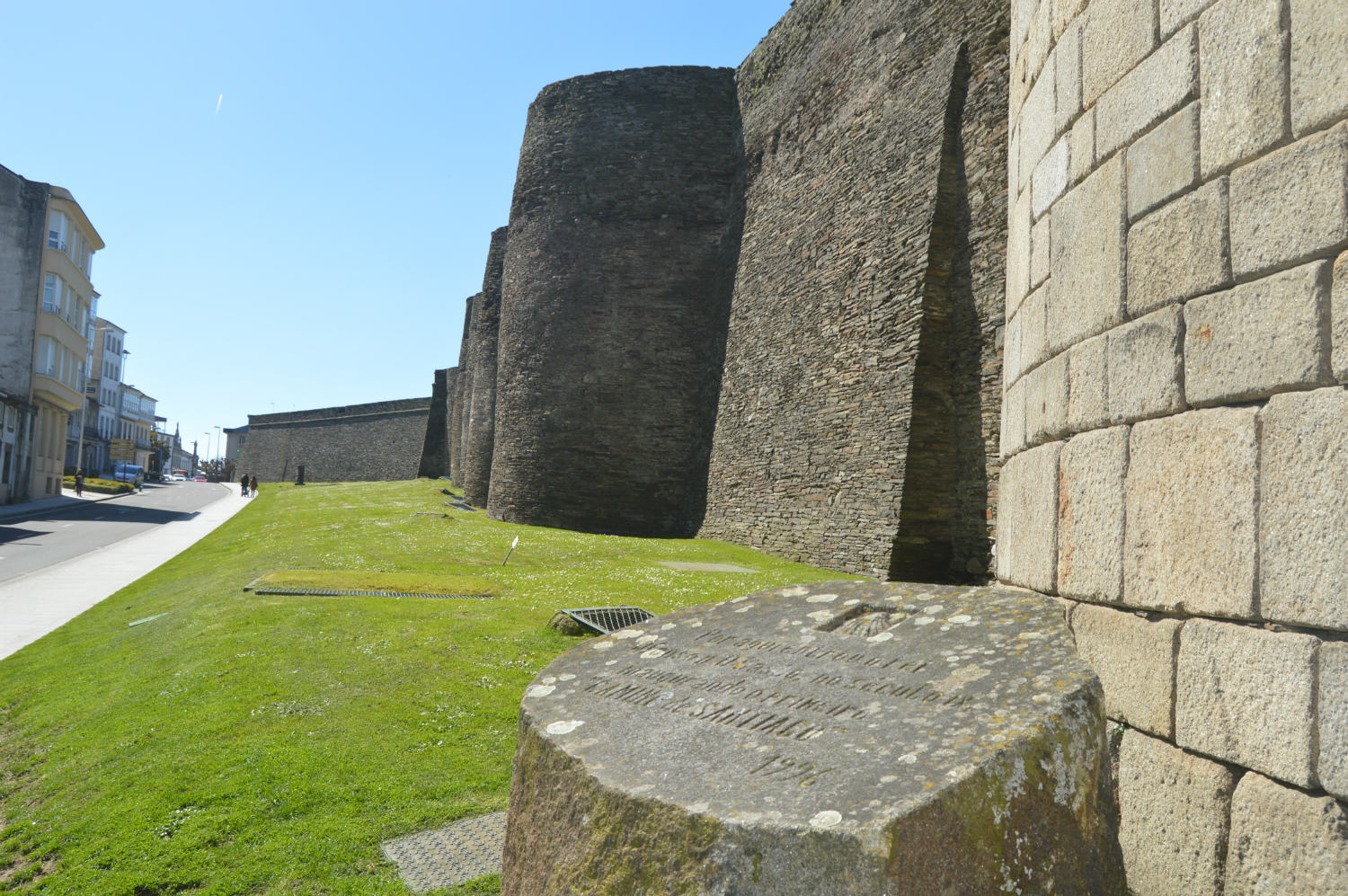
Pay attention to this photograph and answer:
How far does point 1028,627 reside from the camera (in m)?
2.72

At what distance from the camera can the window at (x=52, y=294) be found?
31.8 m

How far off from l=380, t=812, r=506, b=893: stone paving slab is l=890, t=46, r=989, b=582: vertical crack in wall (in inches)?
316

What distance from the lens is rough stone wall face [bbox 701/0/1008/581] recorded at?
432 inches

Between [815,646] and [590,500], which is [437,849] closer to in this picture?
[815,646]

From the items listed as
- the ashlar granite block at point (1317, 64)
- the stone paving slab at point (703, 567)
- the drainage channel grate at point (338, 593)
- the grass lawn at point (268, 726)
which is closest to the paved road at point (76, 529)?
the grass lawn at point (268, 726)

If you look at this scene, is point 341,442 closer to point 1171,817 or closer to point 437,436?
point 437,436

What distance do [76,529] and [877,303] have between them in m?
21.5

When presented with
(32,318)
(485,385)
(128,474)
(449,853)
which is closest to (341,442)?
(128,474)

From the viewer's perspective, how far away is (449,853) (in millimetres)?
3893

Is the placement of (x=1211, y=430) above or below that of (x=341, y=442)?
below

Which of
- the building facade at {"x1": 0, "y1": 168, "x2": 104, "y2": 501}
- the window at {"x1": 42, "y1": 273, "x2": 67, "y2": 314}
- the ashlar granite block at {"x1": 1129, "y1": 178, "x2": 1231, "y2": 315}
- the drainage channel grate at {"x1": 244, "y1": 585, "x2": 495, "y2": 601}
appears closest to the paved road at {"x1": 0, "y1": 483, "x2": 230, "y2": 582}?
the building facade at {"x1": 0, "y1": 168, "x2": 104, "y2": 501}

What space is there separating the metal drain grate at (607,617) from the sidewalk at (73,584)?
235 inches

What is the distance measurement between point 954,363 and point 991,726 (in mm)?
9713

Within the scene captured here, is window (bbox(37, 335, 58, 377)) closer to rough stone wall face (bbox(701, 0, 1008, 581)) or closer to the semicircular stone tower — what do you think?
the semicircular stone tower
